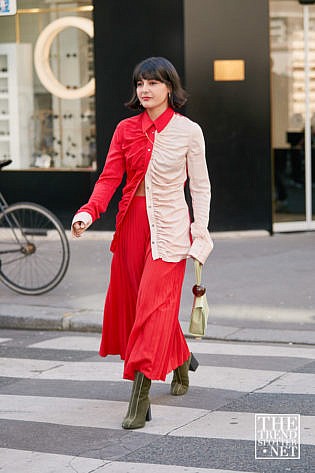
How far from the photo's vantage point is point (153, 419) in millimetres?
6051

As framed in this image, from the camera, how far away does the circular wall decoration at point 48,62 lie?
13.7m

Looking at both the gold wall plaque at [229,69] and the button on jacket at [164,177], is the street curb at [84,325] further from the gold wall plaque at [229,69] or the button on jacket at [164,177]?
the gold wall plaque at [229,69]

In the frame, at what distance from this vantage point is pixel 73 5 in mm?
13719

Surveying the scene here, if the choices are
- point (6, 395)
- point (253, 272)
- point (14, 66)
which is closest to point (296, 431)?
point (6, 395)

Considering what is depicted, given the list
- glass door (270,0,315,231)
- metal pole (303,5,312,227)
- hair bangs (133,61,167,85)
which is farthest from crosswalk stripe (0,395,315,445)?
metal pole (303,5,312,227)

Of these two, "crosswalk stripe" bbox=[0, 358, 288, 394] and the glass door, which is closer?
"crosswalk stripe" bbox=[0, 358, 288, 394]

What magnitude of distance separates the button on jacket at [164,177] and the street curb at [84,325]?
231 cm

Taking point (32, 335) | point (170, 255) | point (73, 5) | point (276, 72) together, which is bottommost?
point (32, 335)

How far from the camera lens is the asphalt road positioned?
5309 millimetres

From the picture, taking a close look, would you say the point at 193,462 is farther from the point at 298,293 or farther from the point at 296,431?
the point at 298,293

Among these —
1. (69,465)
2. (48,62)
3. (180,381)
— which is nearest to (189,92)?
(48,62)

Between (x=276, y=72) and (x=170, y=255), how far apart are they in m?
7.94

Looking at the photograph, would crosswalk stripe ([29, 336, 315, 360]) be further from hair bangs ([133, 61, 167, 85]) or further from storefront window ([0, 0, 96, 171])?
storefront window ([0, 0, 96, 171])

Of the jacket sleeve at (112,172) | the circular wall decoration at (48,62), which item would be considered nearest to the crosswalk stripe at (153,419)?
the jacket sleeve at (112,172)
